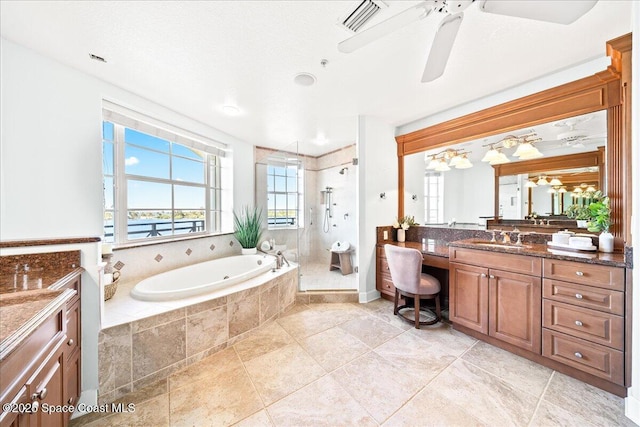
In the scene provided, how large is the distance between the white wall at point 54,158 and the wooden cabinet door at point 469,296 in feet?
9.41

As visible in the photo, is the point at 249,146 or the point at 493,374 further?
the point at 249,146

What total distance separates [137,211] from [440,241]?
3.76m

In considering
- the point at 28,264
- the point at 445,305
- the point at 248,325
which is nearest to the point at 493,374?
the point at 445,305

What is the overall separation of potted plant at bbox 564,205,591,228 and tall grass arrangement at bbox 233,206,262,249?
146 inches

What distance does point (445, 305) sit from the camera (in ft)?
9.20

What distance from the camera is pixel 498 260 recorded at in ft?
6.35

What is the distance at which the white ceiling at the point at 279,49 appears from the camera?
136 centimetres

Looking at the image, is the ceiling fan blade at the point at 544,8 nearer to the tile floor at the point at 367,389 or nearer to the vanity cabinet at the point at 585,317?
the vanity cabinet at the point at 585,317

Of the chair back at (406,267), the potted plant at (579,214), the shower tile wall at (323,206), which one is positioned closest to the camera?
the potted plant at (579,214)

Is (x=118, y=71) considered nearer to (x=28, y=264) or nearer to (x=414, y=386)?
(x=28, y=264)

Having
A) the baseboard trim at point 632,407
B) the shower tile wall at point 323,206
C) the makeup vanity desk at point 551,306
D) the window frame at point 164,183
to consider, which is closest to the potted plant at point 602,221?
the makeup vanity desk at point 551,306

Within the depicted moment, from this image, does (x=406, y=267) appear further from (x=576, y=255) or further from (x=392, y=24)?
(x=392, y=24)

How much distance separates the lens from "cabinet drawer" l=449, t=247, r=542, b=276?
1.77 m

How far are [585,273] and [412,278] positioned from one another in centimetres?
119
